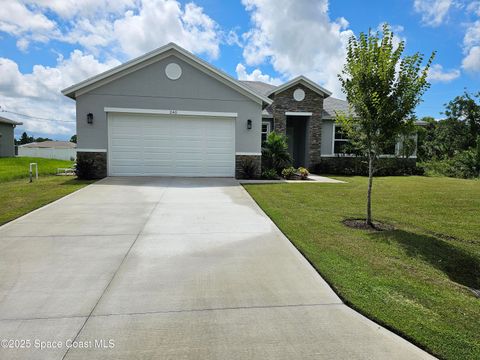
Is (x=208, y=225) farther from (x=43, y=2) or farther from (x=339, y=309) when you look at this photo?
(x=43, y=2)

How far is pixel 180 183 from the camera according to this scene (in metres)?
11.9

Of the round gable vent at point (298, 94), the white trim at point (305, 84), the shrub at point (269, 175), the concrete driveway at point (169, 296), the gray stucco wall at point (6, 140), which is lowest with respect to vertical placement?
the concrete driveway at point (169, 296)

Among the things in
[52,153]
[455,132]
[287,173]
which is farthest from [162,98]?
[52,153]

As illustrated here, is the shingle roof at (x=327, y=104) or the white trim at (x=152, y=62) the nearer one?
the white trim at (x=152, y=62)

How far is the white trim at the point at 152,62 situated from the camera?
41.6ft

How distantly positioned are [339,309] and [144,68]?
12703 millimetres

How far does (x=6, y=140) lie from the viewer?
30969mm

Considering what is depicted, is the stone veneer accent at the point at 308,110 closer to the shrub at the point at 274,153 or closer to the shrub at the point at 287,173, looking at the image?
the shrub at the point at 274,153

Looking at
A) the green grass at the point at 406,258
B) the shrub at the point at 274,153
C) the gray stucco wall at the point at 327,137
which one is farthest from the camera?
the gray stucco wall at the point at 327,137

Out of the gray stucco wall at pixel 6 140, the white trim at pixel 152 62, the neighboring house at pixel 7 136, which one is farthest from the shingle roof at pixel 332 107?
the gray stucco wall at pixel 6 140

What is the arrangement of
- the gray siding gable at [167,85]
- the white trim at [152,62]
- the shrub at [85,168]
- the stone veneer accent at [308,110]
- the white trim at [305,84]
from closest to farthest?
the white trim at [152,62]
the shrub at [85,168]
the gray siding gable at [167,85]
the white trim at [305,84]
the stone veneer accent at [308,110]

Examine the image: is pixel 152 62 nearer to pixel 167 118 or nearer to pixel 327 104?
pixel 167 118

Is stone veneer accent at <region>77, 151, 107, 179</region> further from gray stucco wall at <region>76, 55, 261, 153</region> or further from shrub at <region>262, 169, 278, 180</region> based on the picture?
shrub at <region>262, 169, 278, 180</region>

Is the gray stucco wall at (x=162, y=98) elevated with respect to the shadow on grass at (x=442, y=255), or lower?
elevated
